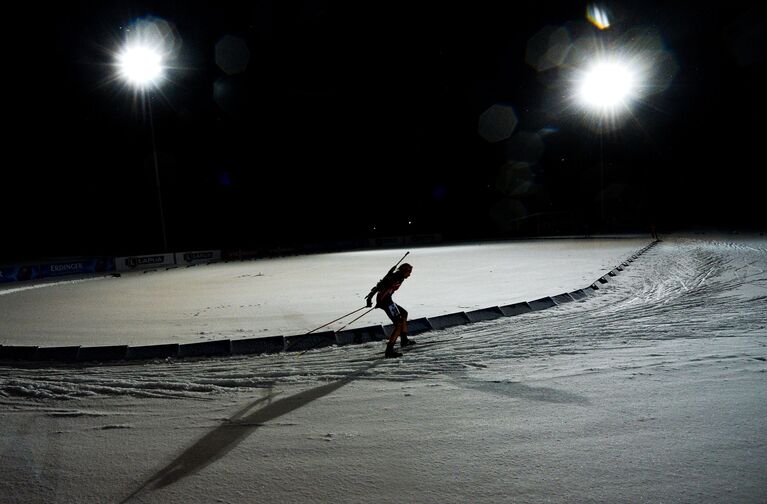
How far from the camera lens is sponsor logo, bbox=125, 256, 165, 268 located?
95.0 feet

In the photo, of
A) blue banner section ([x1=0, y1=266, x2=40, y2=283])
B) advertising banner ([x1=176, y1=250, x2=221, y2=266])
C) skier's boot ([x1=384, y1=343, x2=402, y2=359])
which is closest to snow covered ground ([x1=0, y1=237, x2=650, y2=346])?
skier's boot ([x1=384, y1=343, x2=402, y2=359])

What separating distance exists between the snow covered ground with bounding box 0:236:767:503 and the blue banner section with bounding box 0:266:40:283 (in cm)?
2238

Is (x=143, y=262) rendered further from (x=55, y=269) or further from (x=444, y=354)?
(x=444, y=354)

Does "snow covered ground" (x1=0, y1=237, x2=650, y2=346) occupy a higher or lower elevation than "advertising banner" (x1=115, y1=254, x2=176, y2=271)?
lower

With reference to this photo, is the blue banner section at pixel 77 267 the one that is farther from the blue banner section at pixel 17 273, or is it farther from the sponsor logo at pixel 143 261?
the sponsor logo at pixel 143 261

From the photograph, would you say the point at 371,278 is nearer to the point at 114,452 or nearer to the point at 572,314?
the point at 572,314

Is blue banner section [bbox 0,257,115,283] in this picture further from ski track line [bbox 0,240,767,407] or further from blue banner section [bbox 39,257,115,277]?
ski track line [bbox 0,240,767,407]

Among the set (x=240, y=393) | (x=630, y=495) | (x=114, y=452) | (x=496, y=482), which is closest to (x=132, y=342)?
(x=240, y=393)

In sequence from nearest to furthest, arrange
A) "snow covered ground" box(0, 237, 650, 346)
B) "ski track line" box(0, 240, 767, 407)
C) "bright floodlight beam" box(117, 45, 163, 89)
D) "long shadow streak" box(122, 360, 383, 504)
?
1. "long shadow streak" box(122, 360, 383, 504)
2. "ski track line" box(0, 240, 767, 407)
3. "snow covered ground" box(0, 237, 650, 346)
4. "bright floodlight beam" box(117, 45, 163, 89)

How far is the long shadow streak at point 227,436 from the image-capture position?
11.0 feet

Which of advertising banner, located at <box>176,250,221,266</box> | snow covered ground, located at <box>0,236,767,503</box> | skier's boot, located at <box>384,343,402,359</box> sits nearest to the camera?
snow covered ground, located at <box>0,236,767,503</box>

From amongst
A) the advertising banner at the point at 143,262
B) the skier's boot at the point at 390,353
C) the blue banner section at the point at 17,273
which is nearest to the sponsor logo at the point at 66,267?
the blue banner section at the point at 17,273

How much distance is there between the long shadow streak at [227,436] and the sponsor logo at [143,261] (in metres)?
28.1

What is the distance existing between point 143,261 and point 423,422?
3009 cm
